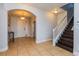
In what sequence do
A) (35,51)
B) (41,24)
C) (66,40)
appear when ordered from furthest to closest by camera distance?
(41,24), (66,40), (35,51)

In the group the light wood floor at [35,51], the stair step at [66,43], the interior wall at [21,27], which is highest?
the interior wall at [21,27]

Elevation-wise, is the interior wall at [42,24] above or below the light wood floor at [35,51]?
above

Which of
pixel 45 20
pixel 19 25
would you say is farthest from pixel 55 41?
pixel 19 25

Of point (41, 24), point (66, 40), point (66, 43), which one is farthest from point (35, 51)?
point (41, 24)

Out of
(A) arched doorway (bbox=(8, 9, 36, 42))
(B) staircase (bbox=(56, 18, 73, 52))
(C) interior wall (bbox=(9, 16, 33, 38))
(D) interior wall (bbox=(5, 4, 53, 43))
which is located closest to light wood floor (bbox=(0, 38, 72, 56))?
(B) staircase (bbox=(56, 18, 73, 52))

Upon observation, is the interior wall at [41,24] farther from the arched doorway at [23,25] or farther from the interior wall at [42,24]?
the arched doorway at [23,25]

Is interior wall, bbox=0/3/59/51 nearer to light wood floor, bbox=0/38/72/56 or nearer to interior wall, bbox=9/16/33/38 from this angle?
light wood floor, bbox=0/38/72/56

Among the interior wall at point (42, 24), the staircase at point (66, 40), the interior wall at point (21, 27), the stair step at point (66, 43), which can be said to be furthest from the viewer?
the interior wall at point (21, 27)

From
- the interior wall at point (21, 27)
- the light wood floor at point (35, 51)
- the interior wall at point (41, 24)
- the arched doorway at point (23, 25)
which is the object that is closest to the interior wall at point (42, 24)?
the interior wall at point (41, 24)

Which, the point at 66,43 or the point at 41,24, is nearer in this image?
the point at 66,43

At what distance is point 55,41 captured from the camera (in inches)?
232

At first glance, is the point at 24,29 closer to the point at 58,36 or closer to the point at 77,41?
the point at 58,36

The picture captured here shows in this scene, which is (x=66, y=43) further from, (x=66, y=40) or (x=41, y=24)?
(x=41, y=24)

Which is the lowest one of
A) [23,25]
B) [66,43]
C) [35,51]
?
[35,51]
